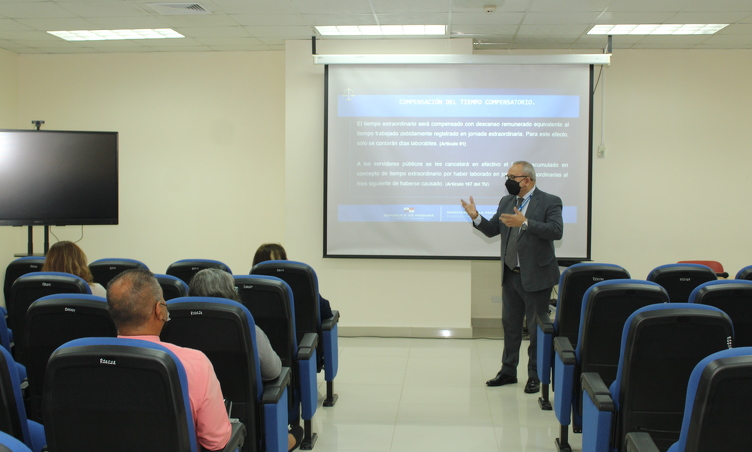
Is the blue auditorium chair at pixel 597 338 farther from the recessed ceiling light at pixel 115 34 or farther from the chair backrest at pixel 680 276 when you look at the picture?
the recessed ceiling light at pixel 115 34

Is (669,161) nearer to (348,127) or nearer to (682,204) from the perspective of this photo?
(682,204)

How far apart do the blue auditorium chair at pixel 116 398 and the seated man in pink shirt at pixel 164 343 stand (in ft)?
0.55

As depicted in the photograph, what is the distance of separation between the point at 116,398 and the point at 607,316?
7.35 ft

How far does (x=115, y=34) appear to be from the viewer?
6176 mm

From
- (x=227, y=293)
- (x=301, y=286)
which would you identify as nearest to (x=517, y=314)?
(x=301, y=286)

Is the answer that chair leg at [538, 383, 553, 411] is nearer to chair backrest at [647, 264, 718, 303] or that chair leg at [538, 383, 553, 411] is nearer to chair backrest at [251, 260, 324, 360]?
chair backrest at [647, 264, 718, 303]

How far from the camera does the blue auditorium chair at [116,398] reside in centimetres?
163

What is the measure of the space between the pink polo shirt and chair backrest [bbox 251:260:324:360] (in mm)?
1551

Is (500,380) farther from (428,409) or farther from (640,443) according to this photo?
(640,443)

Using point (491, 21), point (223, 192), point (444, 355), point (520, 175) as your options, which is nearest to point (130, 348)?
point (520, 175)

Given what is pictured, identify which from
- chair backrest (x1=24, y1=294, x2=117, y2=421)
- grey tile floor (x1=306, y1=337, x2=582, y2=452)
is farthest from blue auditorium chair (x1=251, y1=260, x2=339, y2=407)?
chair backrest (x1=24, y1=294, x2=117, y2=421)

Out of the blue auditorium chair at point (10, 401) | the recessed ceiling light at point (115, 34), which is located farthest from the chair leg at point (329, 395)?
the recessed ceiling light at point (115, 34)

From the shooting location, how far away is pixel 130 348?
164 cm

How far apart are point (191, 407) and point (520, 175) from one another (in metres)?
3.16
